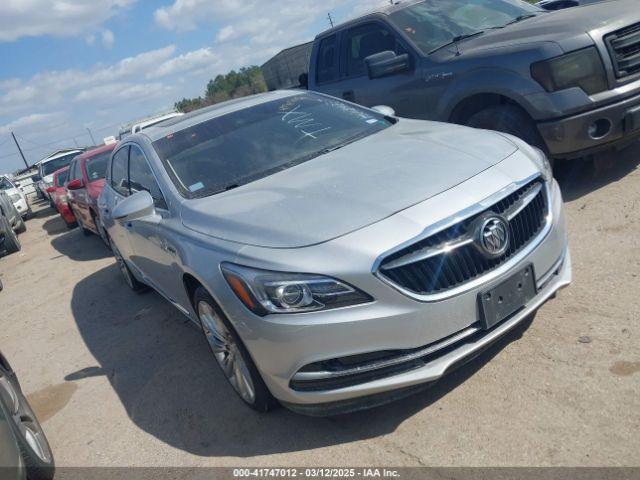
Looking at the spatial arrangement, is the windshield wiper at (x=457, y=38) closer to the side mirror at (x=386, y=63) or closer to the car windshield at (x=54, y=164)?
the side mirror at (x=386, y=63)

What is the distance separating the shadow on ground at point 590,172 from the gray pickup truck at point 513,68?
49cm

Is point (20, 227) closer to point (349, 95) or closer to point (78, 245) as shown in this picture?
point (78, 245)

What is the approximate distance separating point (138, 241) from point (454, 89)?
3113mm

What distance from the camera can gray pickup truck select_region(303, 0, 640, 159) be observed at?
463cm

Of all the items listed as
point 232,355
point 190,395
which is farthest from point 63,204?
point 232,355

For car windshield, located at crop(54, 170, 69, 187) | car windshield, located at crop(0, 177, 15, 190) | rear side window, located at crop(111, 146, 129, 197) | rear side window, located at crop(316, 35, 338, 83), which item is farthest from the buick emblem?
car windshield, located at crop(0, 177, 15, 190)

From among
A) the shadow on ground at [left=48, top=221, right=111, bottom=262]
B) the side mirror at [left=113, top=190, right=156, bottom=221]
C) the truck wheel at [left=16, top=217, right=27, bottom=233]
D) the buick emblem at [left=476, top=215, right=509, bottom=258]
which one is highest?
the side mirror at [left=113, top=190, right=156, bottom=221]

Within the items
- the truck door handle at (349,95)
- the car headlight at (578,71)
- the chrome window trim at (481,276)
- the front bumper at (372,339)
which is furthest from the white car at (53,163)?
the chrome window trim at (481,276)

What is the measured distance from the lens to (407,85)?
5.89 m

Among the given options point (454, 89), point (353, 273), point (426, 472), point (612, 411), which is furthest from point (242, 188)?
point (454, 89)

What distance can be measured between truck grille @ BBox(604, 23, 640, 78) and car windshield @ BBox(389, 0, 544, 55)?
1.23 metres

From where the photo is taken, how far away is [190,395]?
3736mm

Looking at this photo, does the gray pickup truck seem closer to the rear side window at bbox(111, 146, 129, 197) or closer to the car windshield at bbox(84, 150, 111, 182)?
the rear side window at bbox(111, 146, 129, 197)

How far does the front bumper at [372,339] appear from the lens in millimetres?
2516
